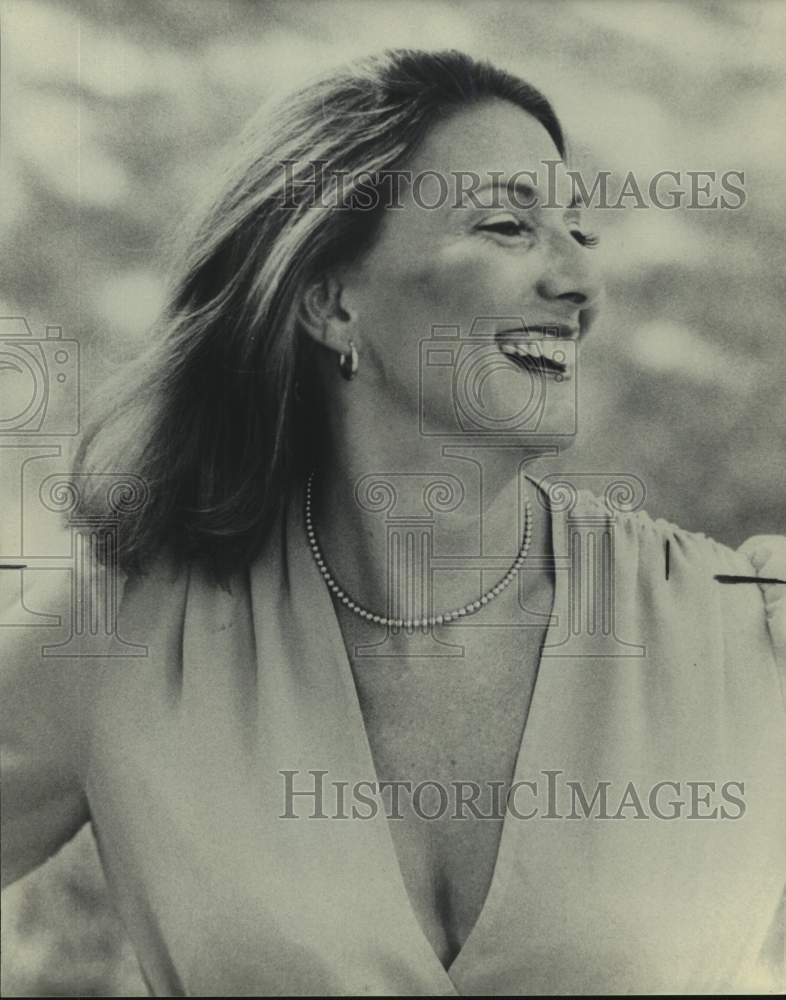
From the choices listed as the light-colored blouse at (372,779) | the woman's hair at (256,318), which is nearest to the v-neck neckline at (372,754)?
the light-colored blouse at (372,779)

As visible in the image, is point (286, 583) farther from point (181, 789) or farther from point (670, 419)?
point (670, 419)

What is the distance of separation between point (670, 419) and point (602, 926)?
32.2 inches

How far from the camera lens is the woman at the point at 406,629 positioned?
1862 millimetres

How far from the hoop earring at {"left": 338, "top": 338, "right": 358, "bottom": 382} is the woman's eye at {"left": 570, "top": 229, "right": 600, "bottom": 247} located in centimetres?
41

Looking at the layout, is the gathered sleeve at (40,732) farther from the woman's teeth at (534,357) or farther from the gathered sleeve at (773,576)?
the gathered sleeve at (773,576)


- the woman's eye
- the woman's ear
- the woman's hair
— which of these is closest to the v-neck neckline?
the woman's hair

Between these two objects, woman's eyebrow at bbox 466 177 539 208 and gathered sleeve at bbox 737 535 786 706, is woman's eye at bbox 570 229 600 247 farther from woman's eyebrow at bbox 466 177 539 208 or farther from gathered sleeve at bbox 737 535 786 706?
gathered sleeve at bbox 737 535 786 706

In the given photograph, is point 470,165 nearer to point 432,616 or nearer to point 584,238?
point 584,238

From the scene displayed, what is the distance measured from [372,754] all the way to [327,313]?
71 centimetres

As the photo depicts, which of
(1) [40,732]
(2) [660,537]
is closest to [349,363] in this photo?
(2) [660,537]

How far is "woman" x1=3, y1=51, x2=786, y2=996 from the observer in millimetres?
1862

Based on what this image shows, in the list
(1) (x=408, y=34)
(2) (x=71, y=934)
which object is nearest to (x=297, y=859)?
(2) (x=71, y=934)

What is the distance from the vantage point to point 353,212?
1.90 meters

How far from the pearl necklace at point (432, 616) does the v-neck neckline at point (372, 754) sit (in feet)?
0.04
